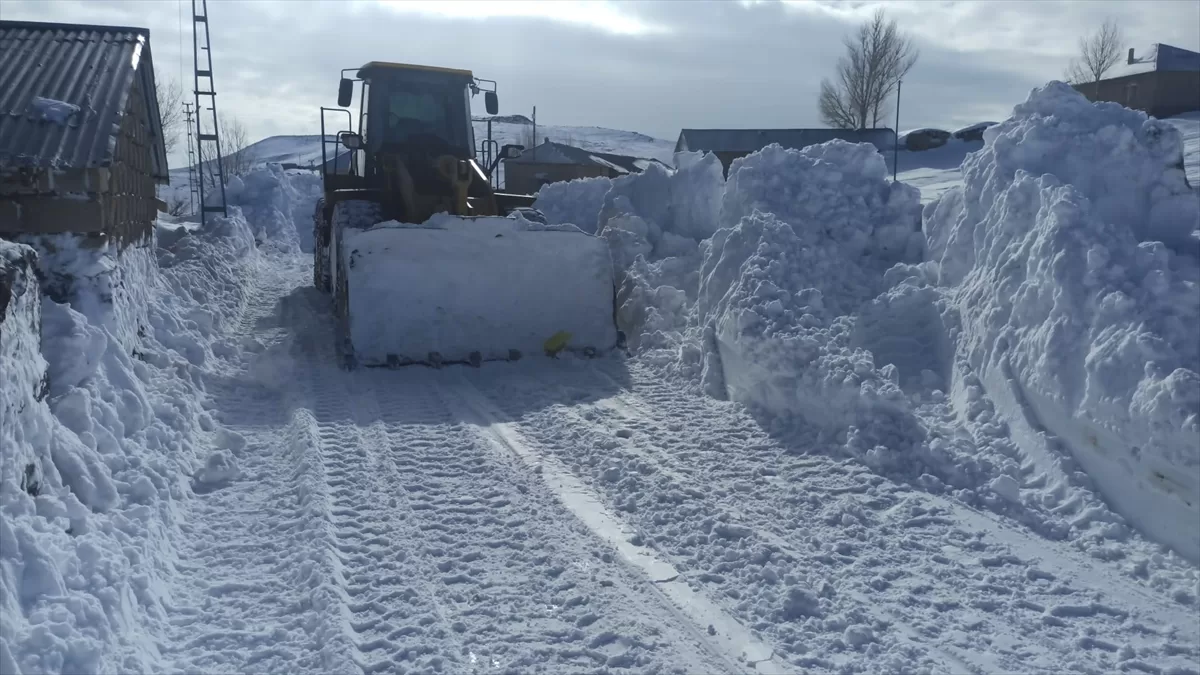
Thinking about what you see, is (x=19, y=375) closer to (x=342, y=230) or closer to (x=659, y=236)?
(x=342, y=230)

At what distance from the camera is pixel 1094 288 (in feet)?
15.3

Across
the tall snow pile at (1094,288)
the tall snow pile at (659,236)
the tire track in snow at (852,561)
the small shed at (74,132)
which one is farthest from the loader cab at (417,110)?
the tall snow pile at (1094,288)

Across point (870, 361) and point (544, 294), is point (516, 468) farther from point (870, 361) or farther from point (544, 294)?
point (544, 294)

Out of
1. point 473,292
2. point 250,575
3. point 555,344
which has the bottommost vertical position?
point 250,575

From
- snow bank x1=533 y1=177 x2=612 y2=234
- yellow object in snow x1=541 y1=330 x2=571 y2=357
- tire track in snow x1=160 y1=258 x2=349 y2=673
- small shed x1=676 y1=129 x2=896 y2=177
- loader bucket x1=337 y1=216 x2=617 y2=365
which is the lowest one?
tire track in snow x1=160 y1=258 x2=349 y2=673

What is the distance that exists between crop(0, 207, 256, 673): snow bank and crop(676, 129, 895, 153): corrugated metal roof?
1074 inches

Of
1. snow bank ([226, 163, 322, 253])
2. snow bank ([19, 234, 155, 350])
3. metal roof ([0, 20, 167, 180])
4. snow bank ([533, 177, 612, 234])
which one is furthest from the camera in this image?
snow bank ([226, 163, 322, 253])

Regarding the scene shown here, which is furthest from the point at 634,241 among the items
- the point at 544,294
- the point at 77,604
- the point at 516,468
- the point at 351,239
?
the point at 77,604

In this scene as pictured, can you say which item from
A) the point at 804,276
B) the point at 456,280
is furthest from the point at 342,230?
the point at 804,276

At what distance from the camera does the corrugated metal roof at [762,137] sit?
32.5 meters

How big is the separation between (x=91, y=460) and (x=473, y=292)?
4107mm

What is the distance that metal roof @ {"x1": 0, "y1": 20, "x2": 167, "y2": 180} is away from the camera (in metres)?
6.17

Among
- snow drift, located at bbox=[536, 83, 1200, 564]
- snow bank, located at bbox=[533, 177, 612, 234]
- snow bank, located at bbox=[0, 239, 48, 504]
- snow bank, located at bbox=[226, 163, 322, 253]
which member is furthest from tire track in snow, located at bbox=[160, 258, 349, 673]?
snow bank, located at bbox=[226, 163, 322, 253]

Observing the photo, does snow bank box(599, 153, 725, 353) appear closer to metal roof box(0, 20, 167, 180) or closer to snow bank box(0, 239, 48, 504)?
snow bank box(0, 239, 48, 504)
